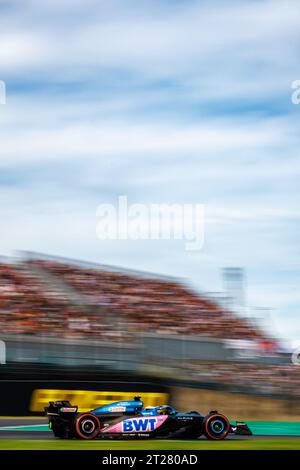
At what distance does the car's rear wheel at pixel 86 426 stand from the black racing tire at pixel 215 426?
1312 mm

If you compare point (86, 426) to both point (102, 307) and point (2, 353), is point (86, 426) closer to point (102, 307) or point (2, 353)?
point (2, 353)

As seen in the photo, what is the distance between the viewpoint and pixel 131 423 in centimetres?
972

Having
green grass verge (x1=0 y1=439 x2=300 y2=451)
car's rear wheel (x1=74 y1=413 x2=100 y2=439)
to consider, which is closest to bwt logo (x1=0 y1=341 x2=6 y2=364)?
green grass verge (x1=0 y1=439 x2=300 y2=451)

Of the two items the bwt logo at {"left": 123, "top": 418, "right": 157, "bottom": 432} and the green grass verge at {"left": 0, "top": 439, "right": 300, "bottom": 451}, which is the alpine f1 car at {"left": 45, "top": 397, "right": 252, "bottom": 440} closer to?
the bwt logo at {"left": 123, "top": 418, "right": 157, "bottom": 432}

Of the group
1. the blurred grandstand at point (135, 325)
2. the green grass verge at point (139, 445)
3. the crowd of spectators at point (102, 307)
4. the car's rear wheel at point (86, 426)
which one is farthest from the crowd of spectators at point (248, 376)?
the car's rear wheel at point (86, 426)

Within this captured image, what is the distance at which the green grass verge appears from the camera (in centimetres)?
902

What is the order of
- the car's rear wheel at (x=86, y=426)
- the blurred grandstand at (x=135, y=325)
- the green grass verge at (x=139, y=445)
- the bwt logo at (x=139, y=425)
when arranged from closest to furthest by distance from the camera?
the green grass verge at (x=139, y=445) < the car's rear wheel at (x=86, y=426) < the bwt logo at (x=139, y=425) < the blurred grandstand at (x=135, y=325)

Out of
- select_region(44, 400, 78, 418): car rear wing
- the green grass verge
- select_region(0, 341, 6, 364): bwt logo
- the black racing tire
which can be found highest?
select_region(0, 341, 6, 364): bwt logo

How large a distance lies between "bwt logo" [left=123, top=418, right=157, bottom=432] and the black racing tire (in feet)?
2.11

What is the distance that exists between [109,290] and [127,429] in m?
7.43

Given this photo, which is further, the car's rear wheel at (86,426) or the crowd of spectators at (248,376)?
the crowd of spectators at (248,376)

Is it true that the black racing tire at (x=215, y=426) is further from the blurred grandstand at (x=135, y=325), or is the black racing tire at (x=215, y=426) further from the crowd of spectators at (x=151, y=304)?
the crowd of spectators at (x=151, y=304)

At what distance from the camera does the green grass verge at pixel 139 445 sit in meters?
9.02
